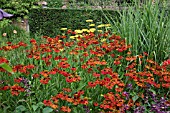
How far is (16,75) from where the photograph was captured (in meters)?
3.36

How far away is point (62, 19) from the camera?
8.44 metres

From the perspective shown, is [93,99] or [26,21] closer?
[93,99]

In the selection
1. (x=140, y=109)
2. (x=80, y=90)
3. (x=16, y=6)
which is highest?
(x=16, y=6)

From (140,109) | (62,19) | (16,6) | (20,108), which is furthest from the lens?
(16,6)

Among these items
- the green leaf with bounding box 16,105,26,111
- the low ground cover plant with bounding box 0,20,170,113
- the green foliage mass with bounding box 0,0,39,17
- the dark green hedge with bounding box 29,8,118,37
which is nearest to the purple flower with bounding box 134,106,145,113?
the low ground cover plant with bounding box 0,20,170,113

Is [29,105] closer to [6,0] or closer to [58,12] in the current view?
[58,12]

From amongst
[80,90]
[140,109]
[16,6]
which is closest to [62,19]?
[16,6]

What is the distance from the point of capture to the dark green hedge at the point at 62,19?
8.38 m

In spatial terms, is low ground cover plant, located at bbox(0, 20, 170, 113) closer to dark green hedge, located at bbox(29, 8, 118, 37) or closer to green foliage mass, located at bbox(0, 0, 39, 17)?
dark green hedge, located at bbox(29, 8, 118, 37)

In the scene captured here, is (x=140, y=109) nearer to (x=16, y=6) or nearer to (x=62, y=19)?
(x=62, y=19)

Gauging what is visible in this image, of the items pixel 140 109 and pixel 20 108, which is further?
pixel 140 109

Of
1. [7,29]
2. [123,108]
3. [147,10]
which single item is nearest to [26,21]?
[7,29]

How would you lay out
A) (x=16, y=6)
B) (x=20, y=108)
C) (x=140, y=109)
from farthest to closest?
(x=16, y=6) < (x=140, y=109) < (x=20, y=108)

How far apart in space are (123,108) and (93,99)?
1.20 ft
